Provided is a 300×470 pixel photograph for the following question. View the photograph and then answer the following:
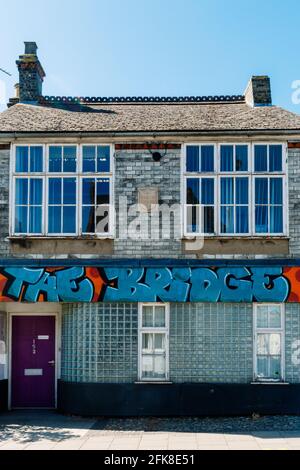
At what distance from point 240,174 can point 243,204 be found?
680 mm

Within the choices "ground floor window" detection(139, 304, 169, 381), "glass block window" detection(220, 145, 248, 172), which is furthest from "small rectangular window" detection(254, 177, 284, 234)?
"ground floor window" detection(139, 304, 169, 381)

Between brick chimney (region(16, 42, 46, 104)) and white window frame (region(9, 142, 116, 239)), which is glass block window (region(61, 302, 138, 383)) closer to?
white window frame (region(9, 142, 116, 239))

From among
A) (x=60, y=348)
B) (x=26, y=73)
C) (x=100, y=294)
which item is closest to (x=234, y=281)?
(x=100, y=294)

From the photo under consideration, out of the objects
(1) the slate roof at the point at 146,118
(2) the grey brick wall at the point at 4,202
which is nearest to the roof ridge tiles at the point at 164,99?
(1) the slate roof at the point at 146,118

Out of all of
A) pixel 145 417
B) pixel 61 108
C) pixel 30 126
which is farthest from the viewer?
pixel 61 108

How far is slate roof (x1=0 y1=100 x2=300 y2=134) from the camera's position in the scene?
1454cm

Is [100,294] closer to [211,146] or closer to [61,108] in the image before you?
[211,146]

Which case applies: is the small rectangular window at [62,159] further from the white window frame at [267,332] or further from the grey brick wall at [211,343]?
the white window frame at [267,332]

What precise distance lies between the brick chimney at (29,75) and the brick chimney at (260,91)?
580cm

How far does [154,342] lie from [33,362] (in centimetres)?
309

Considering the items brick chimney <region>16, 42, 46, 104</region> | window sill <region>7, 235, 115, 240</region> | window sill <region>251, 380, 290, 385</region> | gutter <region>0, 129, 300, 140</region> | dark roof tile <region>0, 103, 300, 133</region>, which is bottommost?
window sill <region>251, 380, 290, 385</region>

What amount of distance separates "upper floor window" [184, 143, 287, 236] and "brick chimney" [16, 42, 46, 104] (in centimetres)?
539

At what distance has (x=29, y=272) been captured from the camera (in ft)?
46.5

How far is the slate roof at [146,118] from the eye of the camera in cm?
1454
